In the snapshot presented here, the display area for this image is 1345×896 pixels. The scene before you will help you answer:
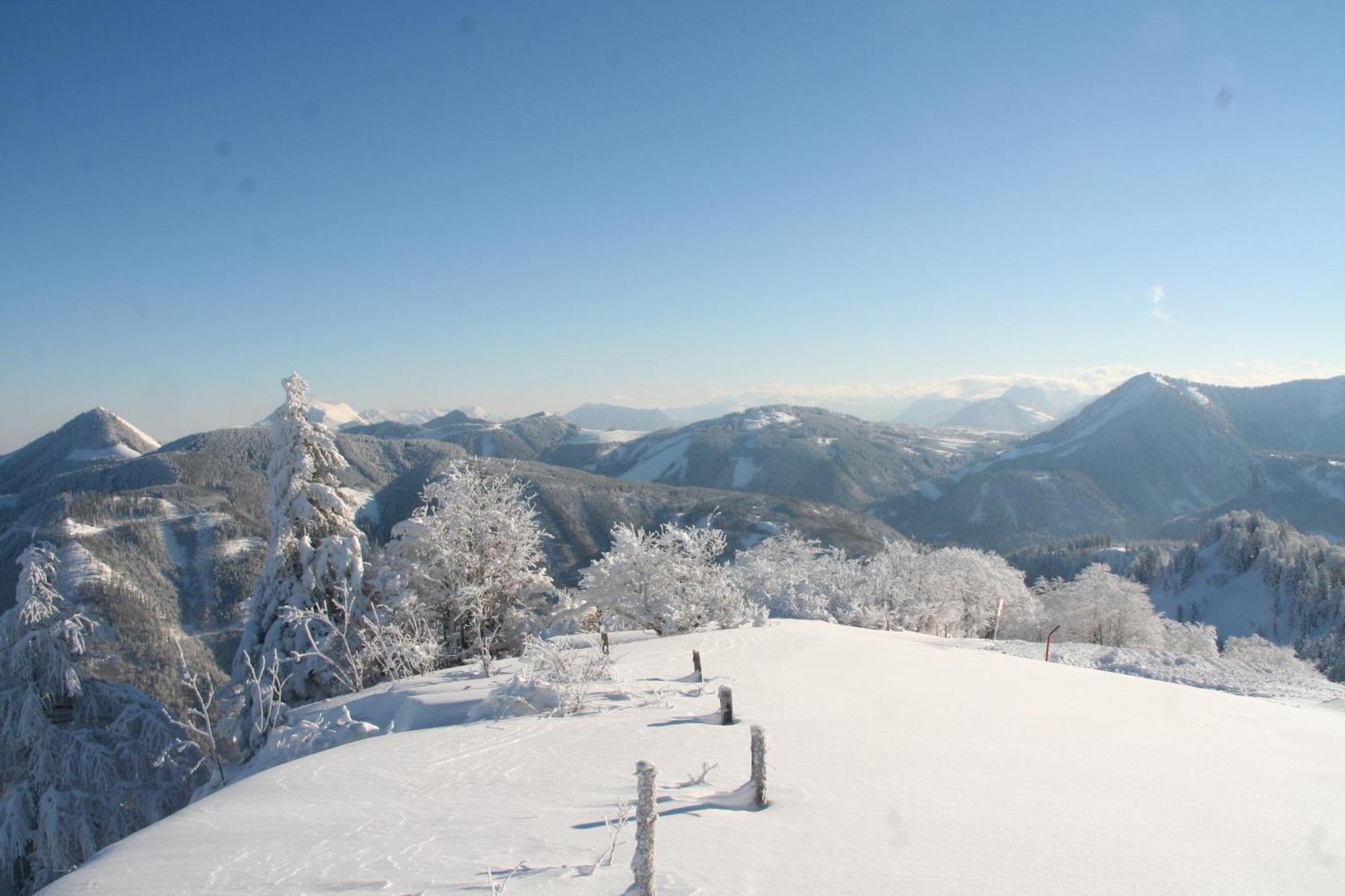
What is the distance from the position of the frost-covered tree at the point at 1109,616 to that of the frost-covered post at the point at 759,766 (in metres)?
42.7

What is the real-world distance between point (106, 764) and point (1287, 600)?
5328 inches

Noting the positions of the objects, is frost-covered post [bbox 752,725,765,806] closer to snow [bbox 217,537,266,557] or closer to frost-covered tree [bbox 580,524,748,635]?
frost-covered tree [bbox 580,524,748,635]

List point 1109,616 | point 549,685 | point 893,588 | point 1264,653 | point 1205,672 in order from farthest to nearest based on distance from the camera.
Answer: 1. point 1109,616
2. point 1264,653
3. point 893,588
4. point 1205,672
5. point 549,685

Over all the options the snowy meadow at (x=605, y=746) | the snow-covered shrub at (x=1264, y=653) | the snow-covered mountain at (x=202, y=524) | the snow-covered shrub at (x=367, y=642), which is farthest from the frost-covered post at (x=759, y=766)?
the snow-covered mountain at (x=202, y=524)

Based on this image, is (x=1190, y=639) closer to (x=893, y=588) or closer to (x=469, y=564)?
(x=893, y=588)

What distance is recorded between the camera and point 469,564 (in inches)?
815

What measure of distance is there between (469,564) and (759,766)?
55.5 ft


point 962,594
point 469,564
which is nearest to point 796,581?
point 962,594

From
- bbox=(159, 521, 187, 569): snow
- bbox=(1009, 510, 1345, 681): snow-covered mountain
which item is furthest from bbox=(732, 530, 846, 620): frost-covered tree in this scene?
bbox=(159, 521, 187, 569): snow

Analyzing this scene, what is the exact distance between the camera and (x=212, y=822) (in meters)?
5.77

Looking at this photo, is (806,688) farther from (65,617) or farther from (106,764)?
(65,617)

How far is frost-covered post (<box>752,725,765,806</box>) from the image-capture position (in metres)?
5.57

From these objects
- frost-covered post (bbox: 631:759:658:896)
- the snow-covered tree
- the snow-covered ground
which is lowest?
the snow-covered tree

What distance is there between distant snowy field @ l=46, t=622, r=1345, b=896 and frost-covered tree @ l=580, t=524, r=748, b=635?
11428 mm
